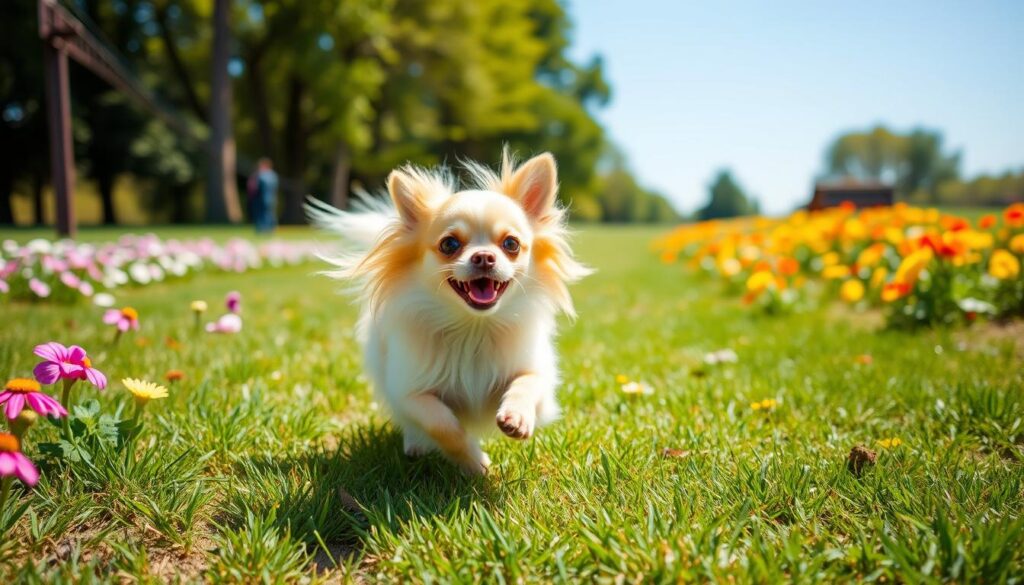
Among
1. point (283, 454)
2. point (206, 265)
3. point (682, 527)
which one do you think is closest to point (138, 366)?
point (283, 454)

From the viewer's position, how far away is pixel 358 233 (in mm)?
2988

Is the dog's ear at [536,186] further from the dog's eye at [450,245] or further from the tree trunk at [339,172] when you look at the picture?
the tree trunk at [339,172]

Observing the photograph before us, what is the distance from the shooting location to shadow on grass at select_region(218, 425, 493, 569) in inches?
75.5

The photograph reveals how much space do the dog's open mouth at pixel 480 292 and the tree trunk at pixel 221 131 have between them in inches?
819

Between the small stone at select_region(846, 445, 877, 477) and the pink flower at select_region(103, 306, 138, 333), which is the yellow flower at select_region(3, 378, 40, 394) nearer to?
the pink flower at select_region(103, 306, 138, 333)

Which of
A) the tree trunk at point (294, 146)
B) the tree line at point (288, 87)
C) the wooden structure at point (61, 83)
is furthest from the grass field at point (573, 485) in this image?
the tree trunk at point (294, 146)

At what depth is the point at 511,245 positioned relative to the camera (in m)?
2.42

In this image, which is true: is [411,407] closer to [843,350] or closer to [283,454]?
[283,454]

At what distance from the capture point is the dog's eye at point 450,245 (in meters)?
2.35

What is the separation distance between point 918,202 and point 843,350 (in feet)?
41.9

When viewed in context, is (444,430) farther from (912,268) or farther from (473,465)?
(912,268)

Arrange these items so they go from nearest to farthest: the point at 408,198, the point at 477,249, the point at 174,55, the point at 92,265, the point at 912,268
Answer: the point at 477,249, the point at 408,198, the point at 912,268, the point at 92,265, the point at 174,55

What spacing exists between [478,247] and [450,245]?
0.14m

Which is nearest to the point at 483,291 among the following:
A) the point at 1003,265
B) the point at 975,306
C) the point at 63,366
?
the point at 63,366
